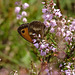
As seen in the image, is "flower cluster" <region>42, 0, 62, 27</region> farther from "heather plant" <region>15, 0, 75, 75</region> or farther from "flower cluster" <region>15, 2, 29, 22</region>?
"flower cluster" <region>15, 2, 29, 22</region>

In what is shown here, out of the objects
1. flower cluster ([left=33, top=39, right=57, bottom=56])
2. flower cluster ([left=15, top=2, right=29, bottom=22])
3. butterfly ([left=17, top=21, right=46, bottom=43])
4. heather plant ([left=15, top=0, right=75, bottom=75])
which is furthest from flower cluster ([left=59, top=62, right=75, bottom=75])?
flower cluster ([left=15, top=2, right=29, bottom=22])

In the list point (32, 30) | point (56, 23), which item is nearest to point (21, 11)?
point (32, 30)

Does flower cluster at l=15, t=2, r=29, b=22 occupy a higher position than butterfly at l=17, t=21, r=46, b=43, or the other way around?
flower cluster at l=15, t=2, r=29, b=22

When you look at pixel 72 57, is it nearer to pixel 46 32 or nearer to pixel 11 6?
pixel 46 32

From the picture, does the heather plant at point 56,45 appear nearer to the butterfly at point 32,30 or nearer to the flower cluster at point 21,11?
the butterfly at point 32,30

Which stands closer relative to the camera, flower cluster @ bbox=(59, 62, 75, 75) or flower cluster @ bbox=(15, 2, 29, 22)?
flower cluster @ bbox=(59, 62, 75, 75)

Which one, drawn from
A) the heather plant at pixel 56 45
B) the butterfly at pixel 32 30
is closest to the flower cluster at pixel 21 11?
the butterfly at pixel 32 30
